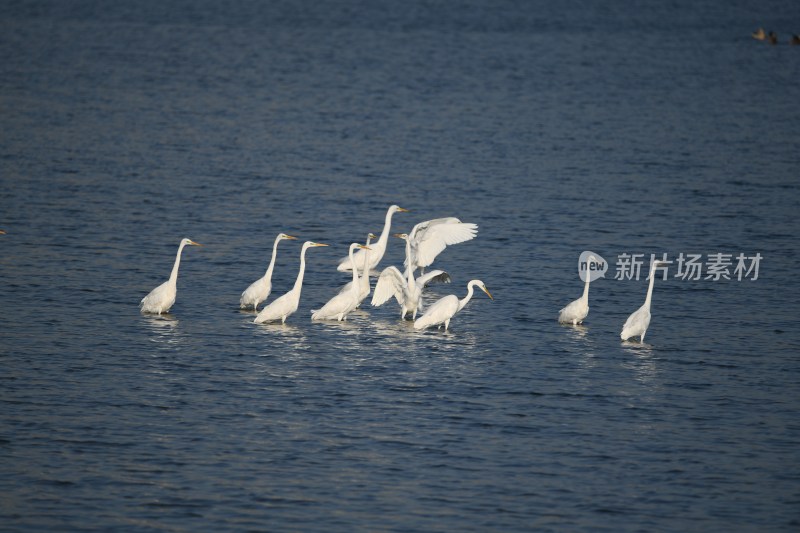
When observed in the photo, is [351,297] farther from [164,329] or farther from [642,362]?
[642,362]

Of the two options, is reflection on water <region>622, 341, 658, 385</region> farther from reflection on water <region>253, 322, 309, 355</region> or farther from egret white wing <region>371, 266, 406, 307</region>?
reflection on water <region>253, 322, 309, 355</region>

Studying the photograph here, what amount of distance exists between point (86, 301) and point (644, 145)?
74.2ft

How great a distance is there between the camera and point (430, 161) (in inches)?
1459

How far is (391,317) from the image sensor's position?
2077 centimetres

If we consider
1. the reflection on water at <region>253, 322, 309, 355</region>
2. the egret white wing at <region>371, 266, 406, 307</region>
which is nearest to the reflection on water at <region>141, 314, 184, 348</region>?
the reflection on water at <region>253, 322, 309, 355</region>

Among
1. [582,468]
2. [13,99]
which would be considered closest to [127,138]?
[13,99]

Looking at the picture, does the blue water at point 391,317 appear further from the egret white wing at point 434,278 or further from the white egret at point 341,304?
the egret white wing at point 434,278

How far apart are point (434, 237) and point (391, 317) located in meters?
2.13

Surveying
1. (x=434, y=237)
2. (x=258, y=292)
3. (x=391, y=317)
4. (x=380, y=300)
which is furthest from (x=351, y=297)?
(x=434, y=237)

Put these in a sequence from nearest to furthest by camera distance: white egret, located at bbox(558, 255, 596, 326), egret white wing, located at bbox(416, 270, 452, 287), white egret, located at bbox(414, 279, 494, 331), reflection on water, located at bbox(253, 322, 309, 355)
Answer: reflection on water, located at bbox(253, 322, 309, 355)
white egret, located at bbox(414, 279, 494, 331)
white egret, located at bbox(558, 255, 596, 326)
egret white wing, located at bbox(416, 270, 452, 287)

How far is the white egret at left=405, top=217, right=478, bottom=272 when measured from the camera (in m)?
22.1

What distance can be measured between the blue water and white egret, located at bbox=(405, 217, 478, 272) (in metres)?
1.18

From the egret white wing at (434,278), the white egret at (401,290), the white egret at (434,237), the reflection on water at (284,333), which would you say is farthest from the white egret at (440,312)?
the white egret at (434,237)

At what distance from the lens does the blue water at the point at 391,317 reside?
43.8 ft
